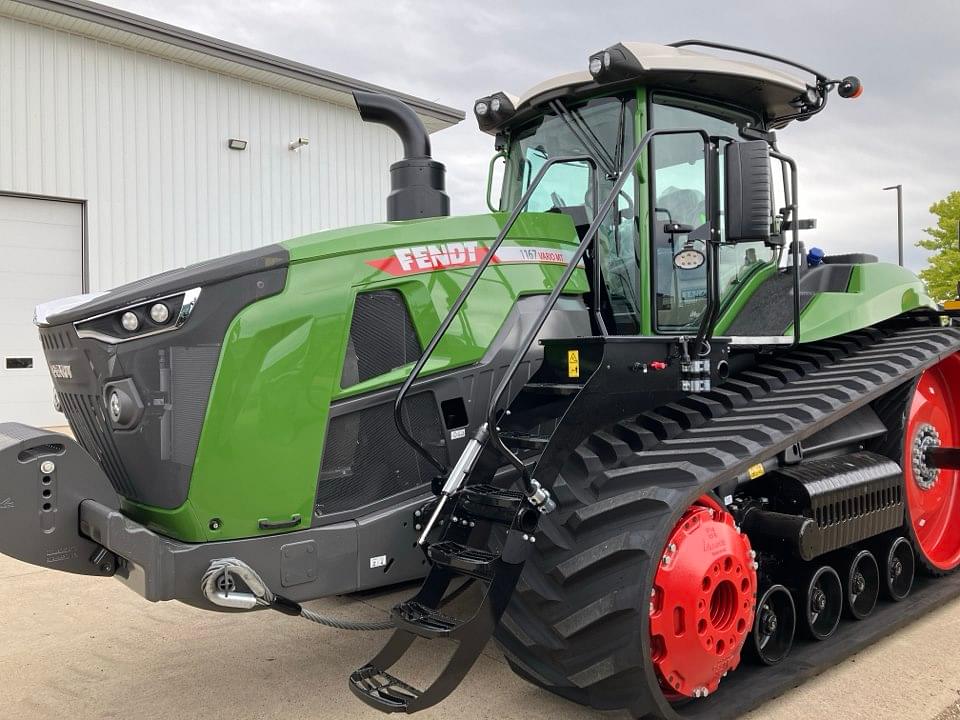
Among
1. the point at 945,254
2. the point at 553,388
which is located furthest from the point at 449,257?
the point at 945,254

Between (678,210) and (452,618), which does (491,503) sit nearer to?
(452,618)

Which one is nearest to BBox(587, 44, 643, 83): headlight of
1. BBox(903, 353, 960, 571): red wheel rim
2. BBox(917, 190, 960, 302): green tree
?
BBox(903, 353, 960, 571): red wheel rim

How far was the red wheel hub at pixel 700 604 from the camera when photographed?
3.05m

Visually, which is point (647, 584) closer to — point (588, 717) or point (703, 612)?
point (703, 612)

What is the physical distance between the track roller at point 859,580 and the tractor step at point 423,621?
7.22 feet

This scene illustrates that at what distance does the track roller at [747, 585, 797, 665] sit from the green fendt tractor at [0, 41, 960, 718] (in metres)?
0.01

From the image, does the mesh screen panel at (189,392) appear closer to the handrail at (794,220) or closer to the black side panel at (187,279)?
the black side panel at (187,279)

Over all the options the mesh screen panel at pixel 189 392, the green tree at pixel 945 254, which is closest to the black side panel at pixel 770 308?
the mesh screen panel at pixel 189 392

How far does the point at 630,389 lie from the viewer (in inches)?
133

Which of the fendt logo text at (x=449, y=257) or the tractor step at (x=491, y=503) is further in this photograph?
the fendt logo text at (x=449, y=257)

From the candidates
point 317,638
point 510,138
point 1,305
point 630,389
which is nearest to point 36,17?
point 1,305

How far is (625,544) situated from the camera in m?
2.97

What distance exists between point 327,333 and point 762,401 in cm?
196

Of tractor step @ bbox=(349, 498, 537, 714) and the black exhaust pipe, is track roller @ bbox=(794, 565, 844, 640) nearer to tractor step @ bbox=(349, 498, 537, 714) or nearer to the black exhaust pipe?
tractor step @ bbox=(349, 498, 537, 714)
